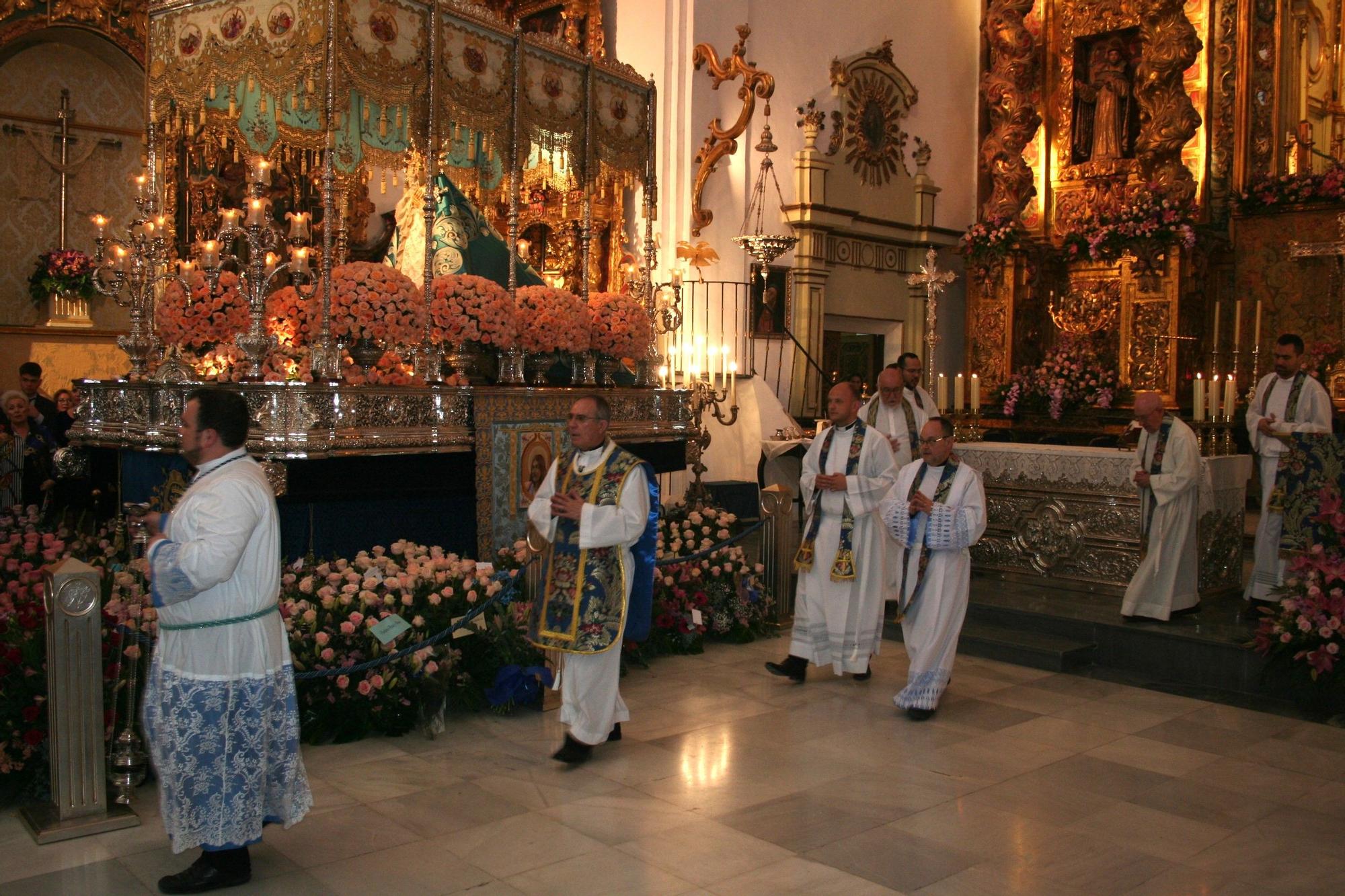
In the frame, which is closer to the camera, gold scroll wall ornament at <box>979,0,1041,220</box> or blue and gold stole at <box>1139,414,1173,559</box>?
blue and gold stole at <box>1139,414,1173,559</box>

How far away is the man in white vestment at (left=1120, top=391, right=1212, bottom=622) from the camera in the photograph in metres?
8.52

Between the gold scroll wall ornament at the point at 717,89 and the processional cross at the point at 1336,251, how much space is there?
22.4 ft

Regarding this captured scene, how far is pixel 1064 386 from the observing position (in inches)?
628

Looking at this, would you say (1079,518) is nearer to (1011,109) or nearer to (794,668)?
(794,668)

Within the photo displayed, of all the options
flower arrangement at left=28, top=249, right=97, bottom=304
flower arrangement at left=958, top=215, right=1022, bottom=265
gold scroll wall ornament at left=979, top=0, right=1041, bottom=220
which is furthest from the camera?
gold scroll wall ornament at left=979, top=0, right=1041, bottom=220

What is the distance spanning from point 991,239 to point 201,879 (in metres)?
14.6

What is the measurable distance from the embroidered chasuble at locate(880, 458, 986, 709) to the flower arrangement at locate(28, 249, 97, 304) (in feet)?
31.5

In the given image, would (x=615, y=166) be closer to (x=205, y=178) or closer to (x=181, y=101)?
(x=181, y=101)

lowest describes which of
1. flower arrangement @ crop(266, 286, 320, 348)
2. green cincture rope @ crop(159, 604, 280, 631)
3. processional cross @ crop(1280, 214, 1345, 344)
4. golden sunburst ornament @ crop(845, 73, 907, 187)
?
green cincture rope @ crop(159, 604, 280, 631)

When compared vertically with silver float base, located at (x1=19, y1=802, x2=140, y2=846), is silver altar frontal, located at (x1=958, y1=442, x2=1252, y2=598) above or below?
above

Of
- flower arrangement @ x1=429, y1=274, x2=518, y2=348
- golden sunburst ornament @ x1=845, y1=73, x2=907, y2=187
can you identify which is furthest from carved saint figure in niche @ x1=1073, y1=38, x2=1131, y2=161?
flower arrangement @ x1=429, y1=274, x2=518, y2=348

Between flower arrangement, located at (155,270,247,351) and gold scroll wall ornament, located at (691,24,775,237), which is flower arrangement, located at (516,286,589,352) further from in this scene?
gold scroll wall ornament, located at (691,24,775,237)

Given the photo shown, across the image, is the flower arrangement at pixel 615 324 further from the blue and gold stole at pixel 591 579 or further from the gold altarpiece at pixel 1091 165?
the gold altarpiece at pixel 1091 165

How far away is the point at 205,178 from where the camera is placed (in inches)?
482
